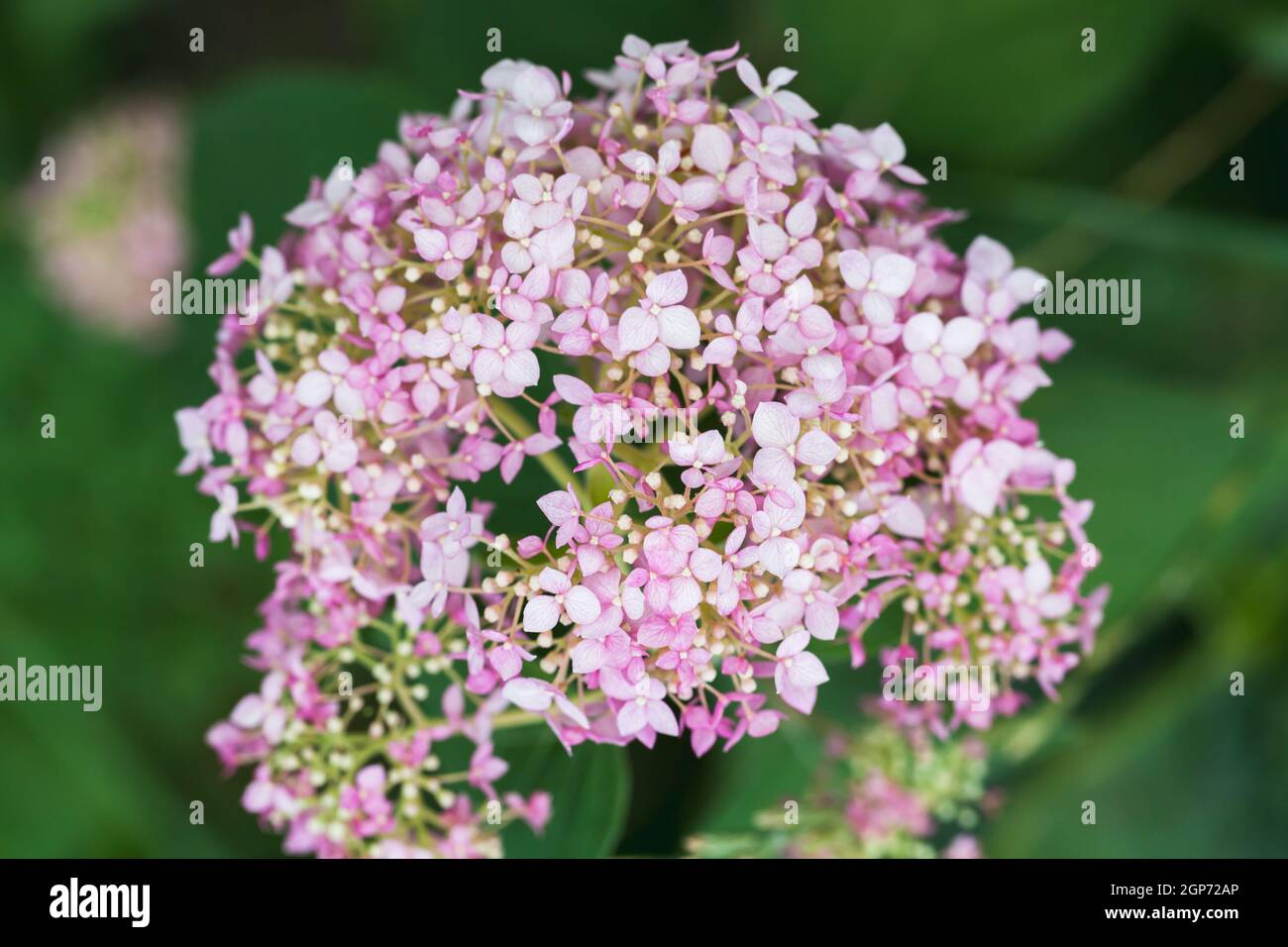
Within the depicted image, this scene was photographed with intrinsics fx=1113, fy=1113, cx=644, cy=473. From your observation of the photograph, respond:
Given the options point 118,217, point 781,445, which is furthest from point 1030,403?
point 118,217

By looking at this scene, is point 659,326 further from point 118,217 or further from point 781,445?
point 118,217

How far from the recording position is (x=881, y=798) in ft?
5.36

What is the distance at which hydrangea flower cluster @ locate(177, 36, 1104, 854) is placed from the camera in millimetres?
1040

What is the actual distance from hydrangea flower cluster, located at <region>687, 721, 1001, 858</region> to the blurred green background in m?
0.11

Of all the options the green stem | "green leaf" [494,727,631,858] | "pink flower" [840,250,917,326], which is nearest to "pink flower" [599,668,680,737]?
the green stem

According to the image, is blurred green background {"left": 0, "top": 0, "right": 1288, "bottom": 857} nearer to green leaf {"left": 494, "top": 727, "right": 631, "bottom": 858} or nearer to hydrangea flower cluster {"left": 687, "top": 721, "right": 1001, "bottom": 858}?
green leaf {"left": 494, "top": 727, "right": 631, "bottom": 858}

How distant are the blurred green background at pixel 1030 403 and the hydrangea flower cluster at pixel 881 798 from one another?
0.11m

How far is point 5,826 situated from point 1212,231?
10.5 ft

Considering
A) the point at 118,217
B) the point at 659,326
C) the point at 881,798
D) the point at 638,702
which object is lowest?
the point at 881,798

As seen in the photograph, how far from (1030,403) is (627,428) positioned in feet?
3.10

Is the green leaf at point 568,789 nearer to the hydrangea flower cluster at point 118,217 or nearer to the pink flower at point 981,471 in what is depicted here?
the pink flower at point 981,471
